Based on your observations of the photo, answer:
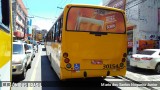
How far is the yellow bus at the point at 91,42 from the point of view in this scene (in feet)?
27.5

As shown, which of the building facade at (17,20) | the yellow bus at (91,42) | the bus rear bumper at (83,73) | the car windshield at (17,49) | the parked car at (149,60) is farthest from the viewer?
the building facade at (17,20)

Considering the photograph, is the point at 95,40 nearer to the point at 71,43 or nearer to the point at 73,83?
the point at 71,43

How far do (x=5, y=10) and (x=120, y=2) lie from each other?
90.5 feet

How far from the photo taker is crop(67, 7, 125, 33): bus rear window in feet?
27.8

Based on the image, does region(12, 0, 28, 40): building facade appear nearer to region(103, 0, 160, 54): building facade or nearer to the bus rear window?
region(103, 0, 160, 54): building facade

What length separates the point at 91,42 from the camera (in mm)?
8617

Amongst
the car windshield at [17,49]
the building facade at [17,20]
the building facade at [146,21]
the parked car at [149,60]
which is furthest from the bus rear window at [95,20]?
the building facade at [17,20]

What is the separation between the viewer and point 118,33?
907 cm

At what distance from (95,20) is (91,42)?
817 mm

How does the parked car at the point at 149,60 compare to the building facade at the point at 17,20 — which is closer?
the parked car at the point at 149,60

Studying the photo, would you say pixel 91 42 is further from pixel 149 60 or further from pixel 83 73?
pixel 149 60

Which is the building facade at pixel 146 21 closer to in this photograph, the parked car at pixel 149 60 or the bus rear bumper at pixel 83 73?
the parked car at pixel 149 60

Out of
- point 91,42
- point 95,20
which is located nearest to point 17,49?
point 91,42

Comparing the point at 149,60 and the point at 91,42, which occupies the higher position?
the point at 91,42
